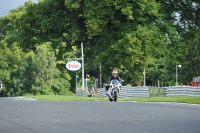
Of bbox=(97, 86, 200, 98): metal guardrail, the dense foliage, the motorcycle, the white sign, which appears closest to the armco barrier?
bbox=(97, 86, 200, 98): metal guardrail

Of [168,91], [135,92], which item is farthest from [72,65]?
[168,91]

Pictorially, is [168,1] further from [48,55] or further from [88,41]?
[48,55]

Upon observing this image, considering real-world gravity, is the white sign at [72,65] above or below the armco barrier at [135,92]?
above

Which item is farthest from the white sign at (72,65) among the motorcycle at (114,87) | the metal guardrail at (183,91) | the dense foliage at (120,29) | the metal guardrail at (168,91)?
the motorcycle at (114,87)

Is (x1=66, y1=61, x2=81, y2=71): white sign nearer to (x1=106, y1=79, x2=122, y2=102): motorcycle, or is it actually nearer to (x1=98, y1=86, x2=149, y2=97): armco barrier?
(x1=98, y1=86, x2=149, y2=97): armco barrier

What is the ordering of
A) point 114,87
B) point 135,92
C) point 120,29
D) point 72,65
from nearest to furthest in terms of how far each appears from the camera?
point 114,87 < point 120,29 < point 135,92 < point 72,65

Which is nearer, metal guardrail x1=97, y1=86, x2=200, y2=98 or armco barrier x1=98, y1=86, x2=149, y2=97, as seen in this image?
metal guardrail x1=97, y1=86, x2=200, y2=98

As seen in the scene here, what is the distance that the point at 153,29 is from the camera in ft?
147

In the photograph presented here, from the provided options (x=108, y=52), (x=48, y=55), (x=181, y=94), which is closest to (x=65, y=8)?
(x=108, y=52)

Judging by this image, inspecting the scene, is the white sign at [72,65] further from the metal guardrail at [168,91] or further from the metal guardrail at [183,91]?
the metal guardrail at [183,91]

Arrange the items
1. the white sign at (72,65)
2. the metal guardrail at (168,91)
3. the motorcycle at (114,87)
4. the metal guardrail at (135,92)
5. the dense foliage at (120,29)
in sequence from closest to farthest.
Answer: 1. the motorcycle at (114,87)
2. the metal guardrail at (168,91)
3. the dense foliage at (120,29)
4. the metal guardrail at (135,92)
5. the white sign at (72,65)

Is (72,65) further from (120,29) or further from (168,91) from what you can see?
(120,29)

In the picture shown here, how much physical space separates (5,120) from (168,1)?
32.4 m

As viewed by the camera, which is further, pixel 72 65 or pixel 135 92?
pixel 72 65
